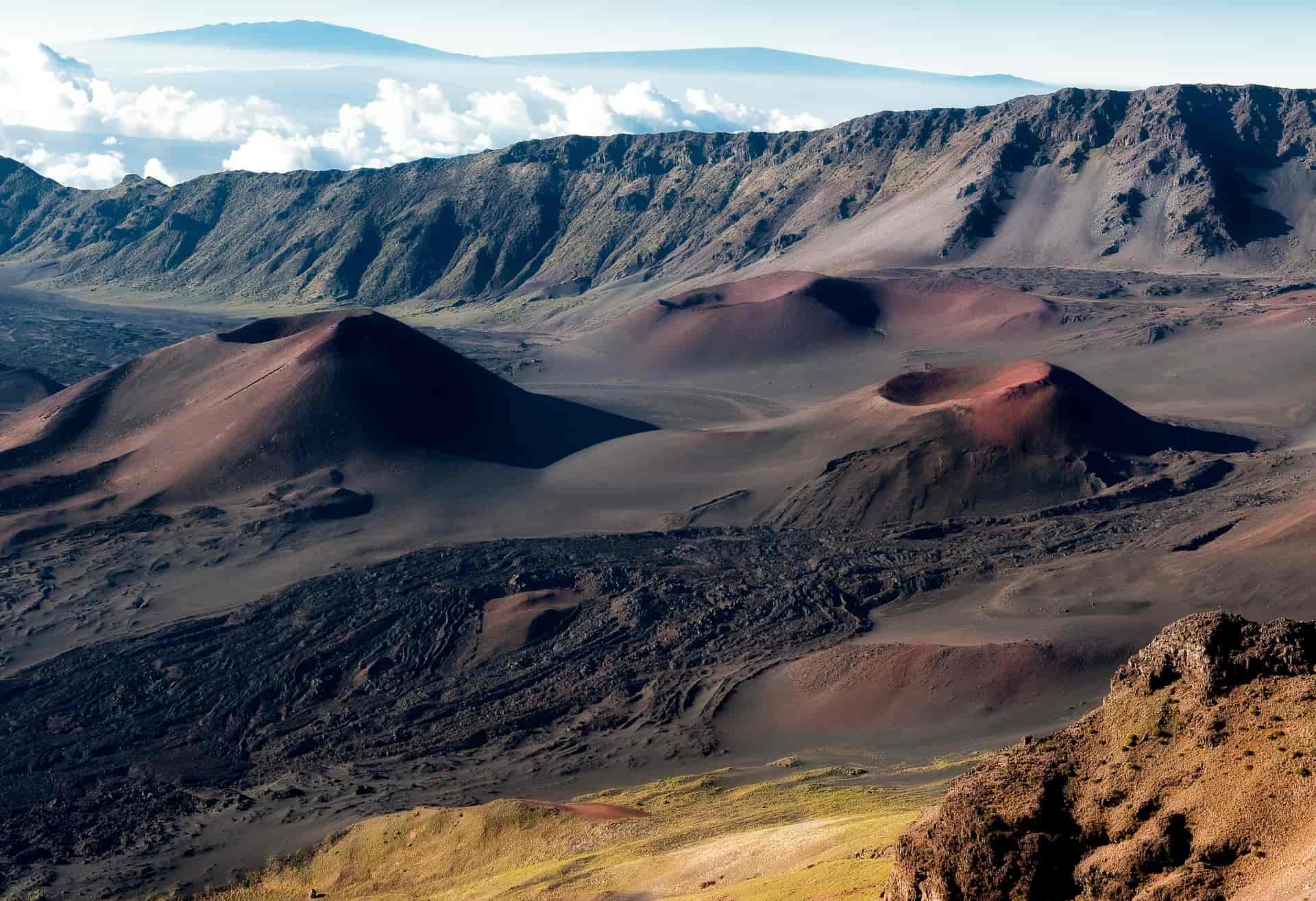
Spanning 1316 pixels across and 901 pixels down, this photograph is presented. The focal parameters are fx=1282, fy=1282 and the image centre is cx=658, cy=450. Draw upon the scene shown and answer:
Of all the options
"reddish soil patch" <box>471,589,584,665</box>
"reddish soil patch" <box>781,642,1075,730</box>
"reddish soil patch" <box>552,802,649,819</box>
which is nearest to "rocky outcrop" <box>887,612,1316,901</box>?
"reddish soil patch" <box>552,802,649,819</box>

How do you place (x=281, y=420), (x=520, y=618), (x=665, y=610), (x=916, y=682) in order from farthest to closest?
1. (x=281, y=420)
2. (x=665, y=610)
3. (x=520, y=618)
4. (x=916, y=682)

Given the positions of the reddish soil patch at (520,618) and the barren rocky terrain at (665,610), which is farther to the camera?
the reddish soil patch at (520,618)

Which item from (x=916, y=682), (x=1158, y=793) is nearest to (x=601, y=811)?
(x=916, y=682)

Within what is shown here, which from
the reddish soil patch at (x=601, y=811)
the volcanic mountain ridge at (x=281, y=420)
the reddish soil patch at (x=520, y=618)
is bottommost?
the reddish soil patch at (x=601, y=811)

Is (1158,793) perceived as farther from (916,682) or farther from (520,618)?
(520,618)

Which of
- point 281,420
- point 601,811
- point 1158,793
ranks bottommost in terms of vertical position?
point 601,811

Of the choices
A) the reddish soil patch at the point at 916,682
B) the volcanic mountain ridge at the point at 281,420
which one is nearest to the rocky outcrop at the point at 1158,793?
the reddish soil patch at the point at 916,682

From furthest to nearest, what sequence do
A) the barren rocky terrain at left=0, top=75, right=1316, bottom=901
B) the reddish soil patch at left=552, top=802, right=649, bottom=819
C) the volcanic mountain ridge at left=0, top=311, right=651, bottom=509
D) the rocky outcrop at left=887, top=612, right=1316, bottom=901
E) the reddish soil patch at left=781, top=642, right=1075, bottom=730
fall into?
the volcanic mountain ridge at left=0, top=311, right=651, bottom=509 → the reddish soil patch at left=781, top=642, right=1075, bottom=730 → the reddish soil patch at left=552, top=802, right=649, bottom=819 → the barren rocky terrain at left=0, top=75, right=1316, bottom=901 → the rocky outcrop at left=887, top=612, right=1316, bottom=901

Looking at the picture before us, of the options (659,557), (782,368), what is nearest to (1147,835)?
(659,557)

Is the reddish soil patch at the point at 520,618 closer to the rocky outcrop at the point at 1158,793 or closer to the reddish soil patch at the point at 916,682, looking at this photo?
the reddish soil patch at the point at 916,682

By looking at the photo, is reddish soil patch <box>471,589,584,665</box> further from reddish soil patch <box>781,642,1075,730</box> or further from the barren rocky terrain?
reddish soil patch <box>781,642,1075,730</box>
